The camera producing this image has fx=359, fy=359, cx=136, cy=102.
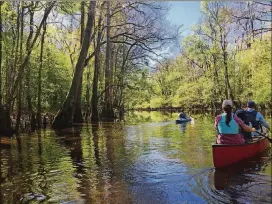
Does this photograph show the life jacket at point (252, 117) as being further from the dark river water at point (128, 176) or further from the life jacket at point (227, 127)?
the life jacket at point (227, 127)

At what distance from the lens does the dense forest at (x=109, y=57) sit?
16750 millimetres

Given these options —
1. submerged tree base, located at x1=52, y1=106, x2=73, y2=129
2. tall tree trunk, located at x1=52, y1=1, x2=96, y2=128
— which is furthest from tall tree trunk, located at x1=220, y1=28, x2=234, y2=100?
submerged tree base, located at x1=52, y1=106, x2=73, y2=129

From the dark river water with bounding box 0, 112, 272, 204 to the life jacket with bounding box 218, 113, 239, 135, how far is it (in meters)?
0.76

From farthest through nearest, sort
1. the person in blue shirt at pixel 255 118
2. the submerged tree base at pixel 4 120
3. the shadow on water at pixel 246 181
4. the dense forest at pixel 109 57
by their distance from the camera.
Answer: the dense forest at pixel 109 57 < the submerged tree base at pixel 4 120 < the person in blue shirt at pixel 255 118 < the shadow on water at pixel 246 181

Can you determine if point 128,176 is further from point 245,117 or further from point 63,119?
point 63,119

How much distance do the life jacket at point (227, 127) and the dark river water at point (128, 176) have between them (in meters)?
0.76

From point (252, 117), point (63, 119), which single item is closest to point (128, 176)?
point (252, 117)

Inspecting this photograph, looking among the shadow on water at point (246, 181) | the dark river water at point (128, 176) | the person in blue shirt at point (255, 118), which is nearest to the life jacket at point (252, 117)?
the person in blue shirt at point (255, 118)

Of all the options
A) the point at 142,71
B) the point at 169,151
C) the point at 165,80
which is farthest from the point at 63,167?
the point at 165,80

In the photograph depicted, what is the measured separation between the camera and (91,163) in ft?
28.2

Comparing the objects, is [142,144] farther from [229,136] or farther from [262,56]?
[262,56]

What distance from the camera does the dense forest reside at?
16750mm

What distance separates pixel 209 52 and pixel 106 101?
14.6m

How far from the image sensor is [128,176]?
7.21 metres
